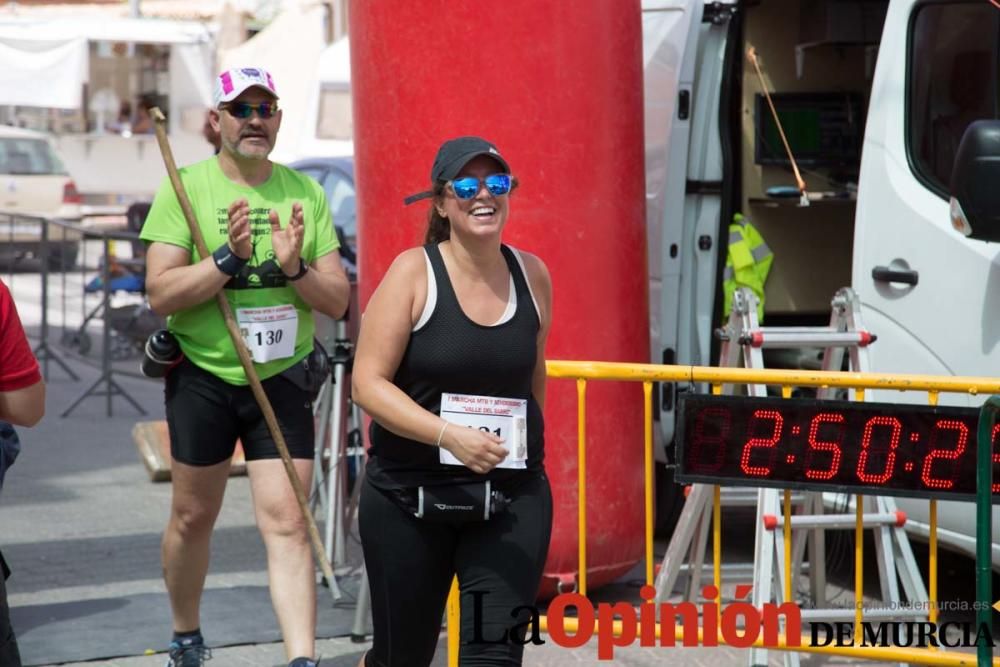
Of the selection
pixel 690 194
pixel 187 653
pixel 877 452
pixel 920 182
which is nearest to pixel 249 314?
pixel 187 653

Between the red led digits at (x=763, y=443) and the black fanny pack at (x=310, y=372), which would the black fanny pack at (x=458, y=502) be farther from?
the black fanny pack at (x=310, y=372)

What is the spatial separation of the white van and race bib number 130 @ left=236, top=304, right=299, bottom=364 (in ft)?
6.92

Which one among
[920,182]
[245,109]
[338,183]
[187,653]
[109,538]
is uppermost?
[245,109]

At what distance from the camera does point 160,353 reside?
5.24 meters

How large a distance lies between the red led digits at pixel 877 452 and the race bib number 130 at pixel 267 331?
179 centimetres

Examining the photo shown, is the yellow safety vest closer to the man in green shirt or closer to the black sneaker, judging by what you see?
the man in green shirt

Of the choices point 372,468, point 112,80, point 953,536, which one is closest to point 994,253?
point 953,536

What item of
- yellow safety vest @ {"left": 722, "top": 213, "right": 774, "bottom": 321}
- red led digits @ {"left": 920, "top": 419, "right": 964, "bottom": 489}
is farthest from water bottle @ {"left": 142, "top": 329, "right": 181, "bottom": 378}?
yellow safety vest @ {"left": 722, "top": 213, "right": 774, "bottom": 321}

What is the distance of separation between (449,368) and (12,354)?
1.02 m

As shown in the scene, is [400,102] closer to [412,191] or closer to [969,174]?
[412,191]

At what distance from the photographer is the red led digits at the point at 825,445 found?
499cm

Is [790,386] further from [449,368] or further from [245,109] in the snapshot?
[245,109]

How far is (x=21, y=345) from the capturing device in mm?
3879

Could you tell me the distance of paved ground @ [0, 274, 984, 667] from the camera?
6012 millimetres
